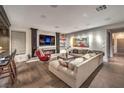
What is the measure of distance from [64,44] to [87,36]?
317cm

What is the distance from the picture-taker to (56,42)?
7.91 metres

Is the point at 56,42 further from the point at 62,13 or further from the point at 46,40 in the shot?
the point at 62,13

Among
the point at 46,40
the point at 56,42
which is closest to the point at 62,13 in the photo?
the point at 46,40

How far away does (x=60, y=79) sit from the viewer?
2.72 m

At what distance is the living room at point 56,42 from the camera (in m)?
2.60

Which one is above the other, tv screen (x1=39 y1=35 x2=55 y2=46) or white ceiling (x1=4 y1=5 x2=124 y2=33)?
white ceiling (x1=4 y1=5 x2=124 y2=33)

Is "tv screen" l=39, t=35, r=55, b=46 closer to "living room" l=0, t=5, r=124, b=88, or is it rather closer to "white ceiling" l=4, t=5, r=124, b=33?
"living room" l=0, t=5, r=124, b=88

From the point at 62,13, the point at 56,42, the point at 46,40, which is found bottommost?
the point at 56,42

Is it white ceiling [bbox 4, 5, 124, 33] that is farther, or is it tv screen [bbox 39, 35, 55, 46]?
tv screen [bbox 39, 35, 55, 46]

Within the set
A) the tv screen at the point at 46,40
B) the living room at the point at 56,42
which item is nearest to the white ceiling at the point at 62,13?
the living room at the point at 56,42

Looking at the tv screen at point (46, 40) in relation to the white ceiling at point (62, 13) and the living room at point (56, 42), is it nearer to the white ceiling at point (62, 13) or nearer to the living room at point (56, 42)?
the living room at point (56, 42)

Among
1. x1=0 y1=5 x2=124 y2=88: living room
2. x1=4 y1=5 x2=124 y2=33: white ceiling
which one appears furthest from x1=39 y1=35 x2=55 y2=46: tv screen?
x1=4 y1=5 x2=124 y2=33: white ceiling

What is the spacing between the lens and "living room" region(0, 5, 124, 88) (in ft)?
8.54
